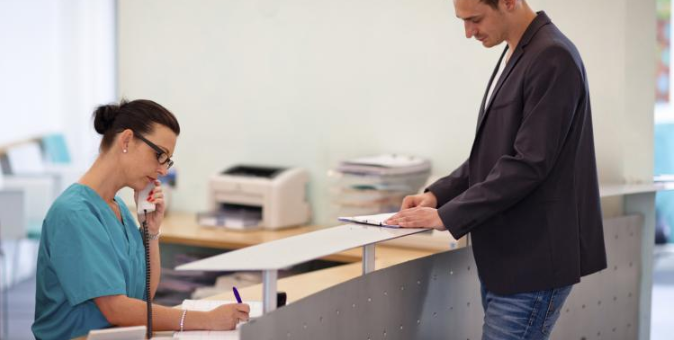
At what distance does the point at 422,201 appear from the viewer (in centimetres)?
247

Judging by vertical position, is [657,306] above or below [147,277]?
below

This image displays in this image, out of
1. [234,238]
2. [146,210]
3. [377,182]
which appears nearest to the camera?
[146,210]

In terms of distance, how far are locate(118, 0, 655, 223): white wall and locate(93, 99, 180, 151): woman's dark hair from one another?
1.88 meters

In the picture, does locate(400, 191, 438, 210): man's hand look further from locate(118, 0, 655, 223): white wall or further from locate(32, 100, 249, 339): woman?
locate(118, 0, 655, 223): white wall

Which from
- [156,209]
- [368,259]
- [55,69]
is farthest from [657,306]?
[55,69]

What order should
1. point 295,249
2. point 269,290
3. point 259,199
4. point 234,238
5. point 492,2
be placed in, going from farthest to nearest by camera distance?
point 259,199, point 234,238, point 492,2, point 295,249, point 269,290

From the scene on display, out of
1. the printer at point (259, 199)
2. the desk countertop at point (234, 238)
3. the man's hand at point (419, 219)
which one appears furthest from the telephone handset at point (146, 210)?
the printer at point (259, 199)

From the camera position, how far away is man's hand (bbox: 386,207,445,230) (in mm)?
2180

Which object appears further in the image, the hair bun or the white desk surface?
the hair bun

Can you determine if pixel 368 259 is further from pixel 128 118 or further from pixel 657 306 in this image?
pixel 657 306

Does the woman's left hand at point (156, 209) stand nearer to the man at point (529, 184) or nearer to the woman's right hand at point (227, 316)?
the woman's right hand at point (227, 316)

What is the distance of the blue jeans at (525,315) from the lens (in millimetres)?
2123

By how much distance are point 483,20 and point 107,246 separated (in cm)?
106

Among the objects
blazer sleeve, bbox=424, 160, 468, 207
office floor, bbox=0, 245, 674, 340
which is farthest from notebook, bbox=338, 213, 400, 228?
office floor, bbox=0, 245, 674, 340
